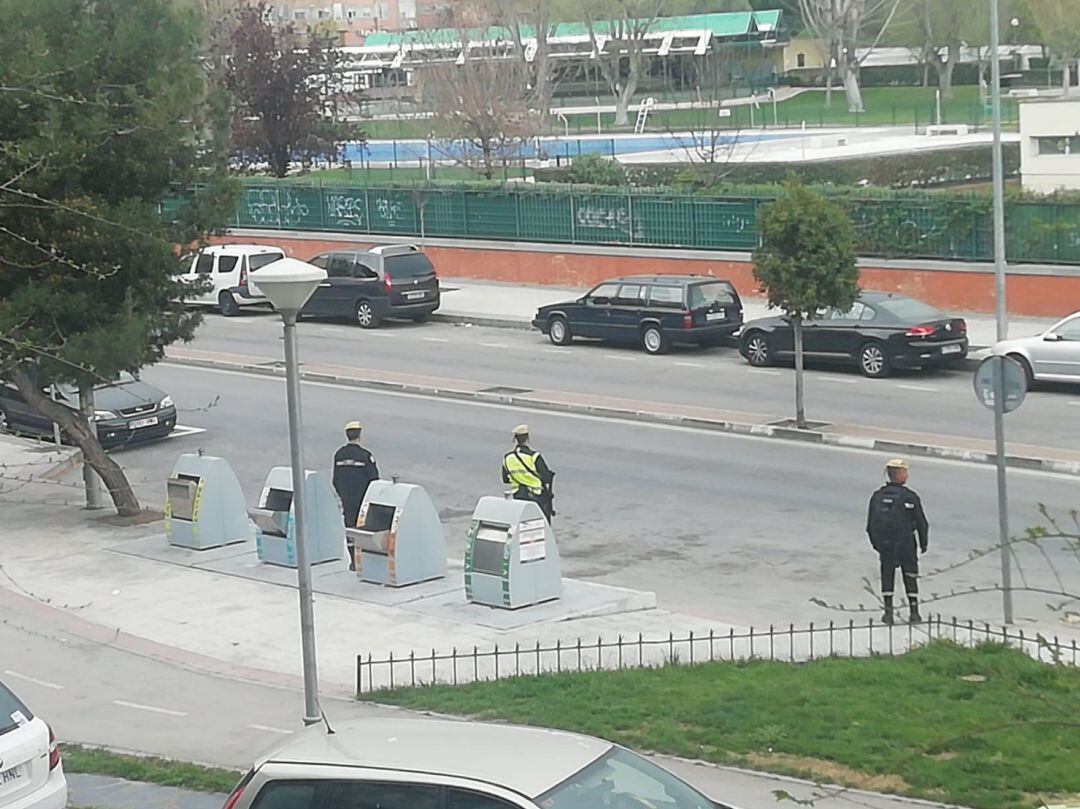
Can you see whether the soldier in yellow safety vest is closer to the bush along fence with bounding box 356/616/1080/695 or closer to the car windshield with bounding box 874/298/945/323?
the bush along fence with bounding box 356/616/1080/695

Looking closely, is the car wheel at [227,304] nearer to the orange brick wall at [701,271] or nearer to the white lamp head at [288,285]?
the orange brick wall at [701,271]

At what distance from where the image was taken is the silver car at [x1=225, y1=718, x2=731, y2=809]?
7234mm

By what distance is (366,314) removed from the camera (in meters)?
37.6

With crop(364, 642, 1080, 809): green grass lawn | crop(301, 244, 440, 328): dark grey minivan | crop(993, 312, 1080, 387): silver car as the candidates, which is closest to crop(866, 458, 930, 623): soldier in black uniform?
crop(364, 642, 1080, 809): green grass lawn

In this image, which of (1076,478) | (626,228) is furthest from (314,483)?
(626,228)

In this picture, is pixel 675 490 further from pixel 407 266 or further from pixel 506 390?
pixel 407 266

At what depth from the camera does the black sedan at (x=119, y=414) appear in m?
26.3

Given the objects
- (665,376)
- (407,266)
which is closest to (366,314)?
(407,266)

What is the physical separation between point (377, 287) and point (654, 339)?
772 centimetres

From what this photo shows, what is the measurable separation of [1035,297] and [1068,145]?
55.7 ft

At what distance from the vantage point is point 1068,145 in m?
48.3

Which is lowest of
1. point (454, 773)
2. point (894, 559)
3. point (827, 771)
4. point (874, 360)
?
point (827, 771)

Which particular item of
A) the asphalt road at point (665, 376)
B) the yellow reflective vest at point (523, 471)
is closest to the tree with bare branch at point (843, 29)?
the asphalt road at point (665, 376)

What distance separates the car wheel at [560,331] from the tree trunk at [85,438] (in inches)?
521
